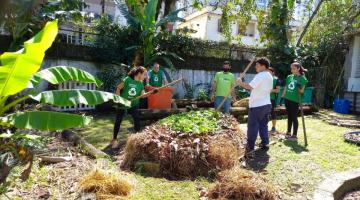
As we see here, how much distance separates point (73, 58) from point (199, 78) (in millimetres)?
5621

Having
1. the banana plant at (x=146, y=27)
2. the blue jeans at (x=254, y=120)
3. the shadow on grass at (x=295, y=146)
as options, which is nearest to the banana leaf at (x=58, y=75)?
the blue jeans at (x=254, y=120)

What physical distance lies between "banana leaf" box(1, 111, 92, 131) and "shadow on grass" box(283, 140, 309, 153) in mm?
4791

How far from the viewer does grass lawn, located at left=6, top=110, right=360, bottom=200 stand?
523 cm

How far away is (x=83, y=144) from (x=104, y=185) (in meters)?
2.38

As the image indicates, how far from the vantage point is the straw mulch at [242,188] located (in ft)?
15.8

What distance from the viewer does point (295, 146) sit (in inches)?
310

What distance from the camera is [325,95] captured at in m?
17.3

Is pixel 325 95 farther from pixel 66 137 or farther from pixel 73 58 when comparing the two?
pixel 66 137

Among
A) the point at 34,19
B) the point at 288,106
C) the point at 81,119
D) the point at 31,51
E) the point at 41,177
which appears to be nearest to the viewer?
the point at 31,51

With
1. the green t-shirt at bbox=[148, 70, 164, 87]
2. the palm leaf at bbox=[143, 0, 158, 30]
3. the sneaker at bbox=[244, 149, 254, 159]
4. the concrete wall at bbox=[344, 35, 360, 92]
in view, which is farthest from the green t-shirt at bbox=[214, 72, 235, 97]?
the concrete wall at bbox=[344, 35, 360, 92]

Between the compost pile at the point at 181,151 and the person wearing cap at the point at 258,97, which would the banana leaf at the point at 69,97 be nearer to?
the compost pile at the point at 181,151

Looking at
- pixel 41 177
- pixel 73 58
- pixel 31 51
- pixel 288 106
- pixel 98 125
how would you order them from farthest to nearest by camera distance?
pixel 73 58
pixel 98 125
pixel 288 106
pixel 41 177
pixel 31 51

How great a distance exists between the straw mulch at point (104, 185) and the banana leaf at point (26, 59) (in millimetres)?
1600

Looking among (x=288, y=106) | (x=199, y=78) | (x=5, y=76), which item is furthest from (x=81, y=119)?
(x=199, y=78)
